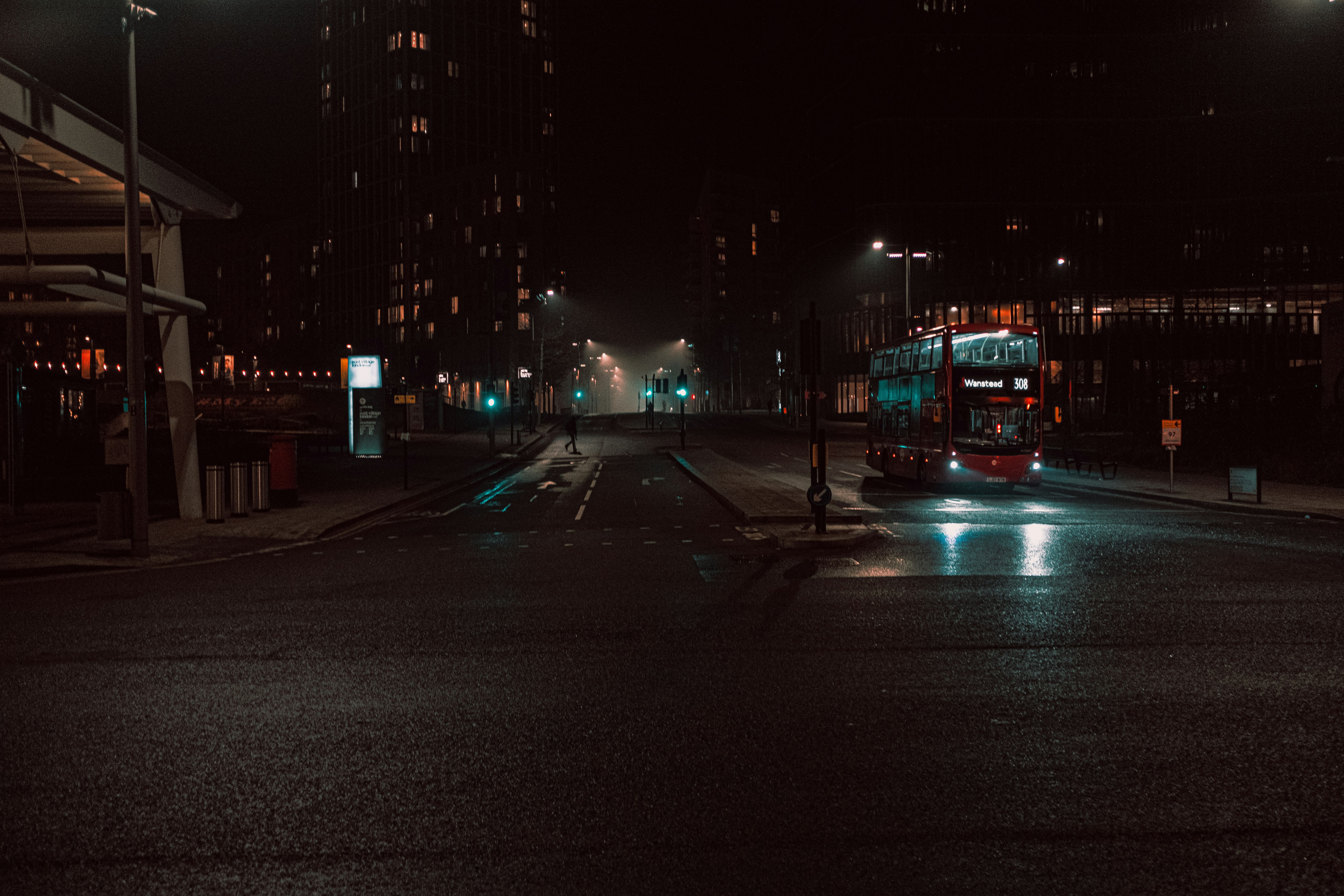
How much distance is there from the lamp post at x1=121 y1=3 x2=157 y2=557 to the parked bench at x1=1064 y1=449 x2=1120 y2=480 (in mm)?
24579

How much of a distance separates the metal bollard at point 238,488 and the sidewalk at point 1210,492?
1953 centimetres

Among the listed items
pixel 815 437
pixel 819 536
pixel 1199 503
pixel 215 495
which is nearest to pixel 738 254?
pixel 1199 503

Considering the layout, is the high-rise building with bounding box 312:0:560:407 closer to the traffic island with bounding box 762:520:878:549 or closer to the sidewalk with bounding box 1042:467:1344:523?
the sidewalk with bounding box 1042:467:1344:523

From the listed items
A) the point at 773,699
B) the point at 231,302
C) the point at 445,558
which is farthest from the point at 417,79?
the point at 773,699

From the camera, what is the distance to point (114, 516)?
51.4ft

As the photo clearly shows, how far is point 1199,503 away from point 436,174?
121 m

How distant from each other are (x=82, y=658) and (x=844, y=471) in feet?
94.2

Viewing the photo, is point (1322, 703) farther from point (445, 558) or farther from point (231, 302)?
point (231, 302)

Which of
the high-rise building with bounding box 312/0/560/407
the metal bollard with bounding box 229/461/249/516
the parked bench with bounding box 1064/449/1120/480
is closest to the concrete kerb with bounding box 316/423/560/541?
the metal bollard with bounding box 229/461/249/516

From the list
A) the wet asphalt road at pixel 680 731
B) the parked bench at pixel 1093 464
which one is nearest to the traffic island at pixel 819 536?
the wet asphalt road at pixel 680 731

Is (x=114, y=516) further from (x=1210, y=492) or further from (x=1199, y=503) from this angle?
(x=1210, y=492)

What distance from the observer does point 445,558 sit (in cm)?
1499

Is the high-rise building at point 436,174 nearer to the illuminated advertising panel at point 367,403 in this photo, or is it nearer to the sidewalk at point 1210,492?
the illuminated advertising panel at point 367,403

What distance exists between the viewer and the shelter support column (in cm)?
2038
